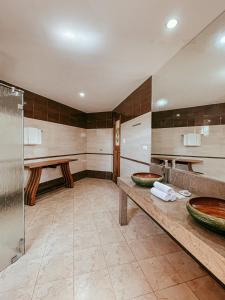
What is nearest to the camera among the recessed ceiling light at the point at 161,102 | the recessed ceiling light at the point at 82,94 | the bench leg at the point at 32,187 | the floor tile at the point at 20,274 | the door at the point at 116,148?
the floor tile at the point at 20,274

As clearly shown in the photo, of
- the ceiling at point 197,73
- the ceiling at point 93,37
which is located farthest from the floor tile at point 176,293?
the ceiling at point 93,37

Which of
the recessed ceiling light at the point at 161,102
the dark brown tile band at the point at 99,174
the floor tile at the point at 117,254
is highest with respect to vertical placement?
the recessed ceiling light at the point at 161,102

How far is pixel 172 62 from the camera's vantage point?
2.09 m

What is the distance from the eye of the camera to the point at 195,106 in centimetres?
178

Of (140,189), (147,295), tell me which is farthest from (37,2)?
(147,295)

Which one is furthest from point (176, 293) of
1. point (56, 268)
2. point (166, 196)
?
point (56, 268)

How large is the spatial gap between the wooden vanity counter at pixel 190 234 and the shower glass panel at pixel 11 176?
142cm

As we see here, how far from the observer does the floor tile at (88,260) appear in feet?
5.01

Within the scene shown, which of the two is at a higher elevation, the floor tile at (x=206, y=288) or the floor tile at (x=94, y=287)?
the floor tile at (x=94, y=287)

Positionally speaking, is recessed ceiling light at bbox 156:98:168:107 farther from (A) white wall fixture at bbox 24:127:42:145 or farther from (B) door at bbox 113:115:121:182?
(A) white wall fixture at bbox 24:127:42:145

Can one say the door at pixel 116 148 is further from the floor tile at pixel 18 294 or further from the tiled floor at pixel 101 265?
the floor tile at pixel 18 294

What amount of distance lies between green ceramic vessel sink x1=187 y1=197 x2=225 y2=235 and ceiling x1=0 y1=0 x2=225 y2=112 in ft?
5.43

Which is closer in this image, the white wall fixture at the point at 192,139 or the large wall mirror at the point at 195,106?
the large wall mirror at the point at 195,106

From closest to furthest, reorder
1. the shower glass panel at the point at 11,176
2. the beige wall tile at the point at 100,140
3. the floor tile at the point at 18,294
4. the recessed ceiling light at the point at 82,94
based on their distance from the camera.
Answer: the floor tile at the point at 18,294 < the shower glass panel at the point at 11,176 < the recessed ceiling light at the point at 82,94 < the beige wall tile at the point at 100,140
